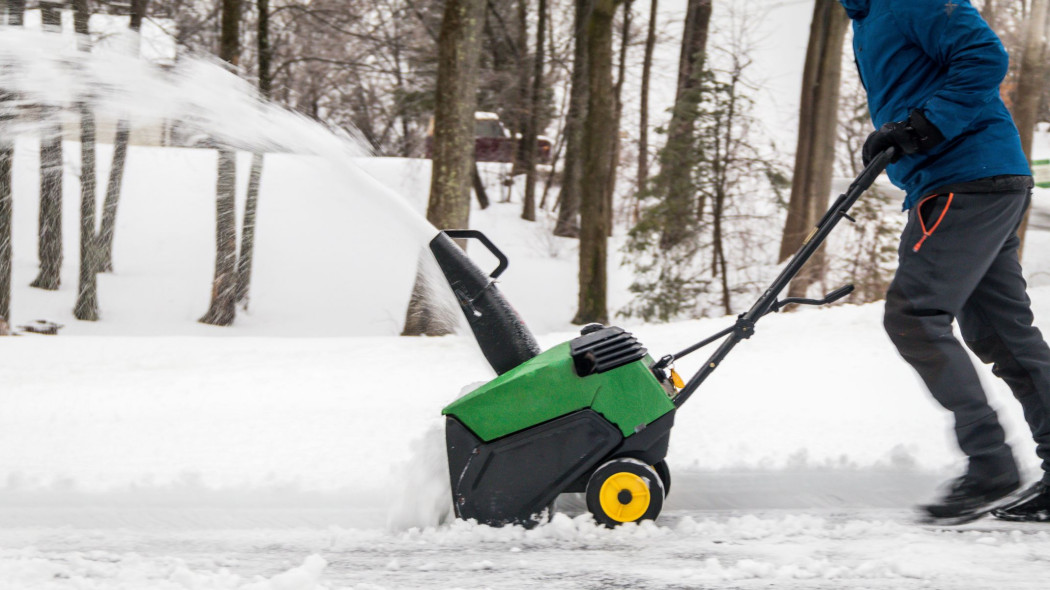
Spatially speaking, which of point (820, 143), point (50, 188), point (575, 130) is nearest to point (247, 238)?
point (50, 188)

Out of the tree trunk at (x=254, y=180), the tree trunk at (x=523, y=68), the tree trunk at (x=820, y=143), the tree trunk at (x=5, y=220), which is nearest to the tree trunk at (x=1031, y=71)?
the tree trunk at (x=820, y=143)

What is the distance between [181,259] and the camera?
1600 centimetres

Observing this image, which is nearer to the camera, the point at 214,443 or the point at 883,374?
the point at 214,443

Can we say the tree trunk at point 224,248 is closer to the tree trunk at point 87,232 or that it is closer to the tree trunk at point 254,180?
the tree trunk at point 254,180

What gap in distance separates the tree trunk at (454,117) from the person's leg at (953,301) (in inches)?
189

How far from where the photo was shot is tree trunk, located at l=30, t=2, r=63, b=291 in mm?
8633

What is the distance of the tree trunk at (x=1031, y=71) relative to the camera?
8102 mm

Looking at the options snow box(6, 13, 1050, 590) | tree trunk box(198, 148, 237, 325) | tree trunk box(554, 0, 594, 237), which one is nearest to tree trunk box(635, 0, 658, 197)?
tree trunk box(554, 0, 594, 237)

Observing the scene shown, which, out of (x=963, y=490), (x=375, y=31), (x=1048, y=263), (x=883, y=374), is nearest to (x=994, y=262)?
(x=963, y=490)

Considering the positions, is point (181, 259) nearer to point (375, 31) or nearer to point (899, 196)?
point (375, 31)

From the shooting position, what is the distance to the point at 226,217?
37.1 ft

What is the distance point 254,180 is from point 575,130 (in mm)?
6516

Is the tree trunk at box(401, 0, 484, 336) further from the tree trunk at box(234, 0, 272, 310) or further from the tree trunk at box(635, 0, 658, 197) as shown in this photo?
the tree trunk at box(635, 0, 658, 197)

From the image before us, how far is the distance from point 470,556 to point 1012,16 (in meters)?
11.9
